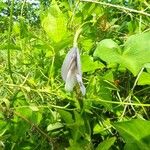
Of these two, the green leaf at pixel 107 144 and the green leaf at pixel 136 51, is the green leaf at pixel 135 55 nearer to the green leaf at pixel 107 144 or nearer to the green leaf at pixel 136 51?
the green leaf at pixel 136 51

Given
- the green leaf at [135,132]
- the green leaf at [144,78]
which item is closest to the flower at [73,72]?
the green leaf at [135,132]

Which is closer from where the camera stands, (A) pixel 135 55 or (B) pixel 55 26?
(A) pixel 135 55

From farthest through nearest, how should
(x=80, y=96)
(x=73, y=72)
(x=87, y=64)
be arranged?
(x=87, y=64) < (x=80, y=96) < (x=73, y=72)

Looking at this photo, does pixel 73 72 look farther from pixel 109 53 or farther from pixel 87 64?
pixel 87 64

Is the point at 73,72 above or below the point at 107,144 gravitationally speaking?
above

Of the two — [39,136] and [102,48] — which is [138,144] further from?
[39,136]

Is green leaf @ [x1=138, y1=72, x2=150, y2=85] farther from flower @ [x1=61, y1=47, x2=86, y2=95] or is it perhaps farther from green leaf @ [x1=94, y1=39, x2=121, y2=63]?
flower @ [x1=61, y1=47, x2=86, y2=95]

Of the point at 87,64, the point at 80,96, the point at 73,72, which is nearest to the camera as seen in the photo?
the point at 73,72

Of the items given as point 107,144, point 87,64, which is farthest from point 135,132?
point 87,64
